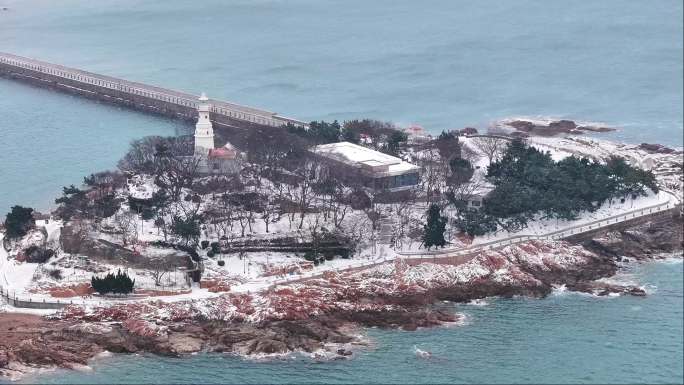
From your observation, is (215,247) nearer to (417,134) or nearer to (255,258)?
(255,258)

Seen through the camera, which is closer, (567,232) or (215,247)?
(215,247)

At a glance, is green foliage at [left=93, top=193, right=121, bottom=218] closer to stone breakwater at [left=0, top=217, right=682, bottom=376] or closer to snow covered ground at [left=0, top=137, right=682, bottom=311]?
snow covered ground at [left=0, top=137, right=682, bottom=311]

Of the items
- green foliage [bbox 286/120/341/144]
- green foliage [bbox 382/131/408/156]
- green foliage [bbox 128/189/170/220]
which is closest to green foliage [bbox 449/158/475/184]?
green foliage [bbox 382/131/408/156]

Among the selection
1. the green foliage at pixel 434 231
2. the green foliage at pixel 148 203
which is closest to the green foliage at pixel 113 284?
the green foliage at pixel 148 203

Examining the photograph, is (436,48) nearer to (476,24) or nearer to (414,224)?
(476,24)

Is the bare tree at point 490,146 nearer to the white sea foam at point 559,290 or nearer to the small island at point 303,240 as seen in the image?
the small island at point 303,240

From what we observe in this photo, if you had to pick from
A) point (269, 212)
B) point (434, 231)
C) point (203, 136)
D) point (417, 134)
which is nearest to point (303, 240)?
point (269, 212)

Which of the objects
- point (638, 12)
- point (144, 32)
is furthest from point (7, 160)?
point (638, 12)
